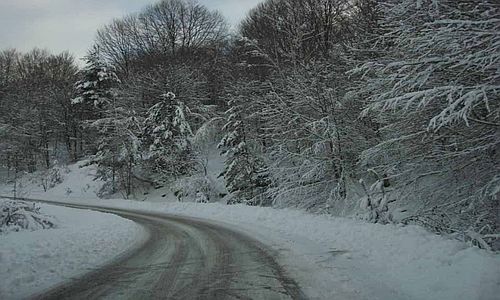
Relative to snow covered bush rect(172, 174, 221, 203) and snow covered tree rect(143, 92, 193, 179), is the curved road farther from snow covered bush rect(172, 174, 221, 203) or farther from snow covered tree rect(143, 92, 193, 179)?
snow covered tree rect(143, 92, 193, 179)

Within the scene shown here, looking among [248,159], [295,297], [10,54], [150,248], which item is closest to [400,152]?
[150,248]

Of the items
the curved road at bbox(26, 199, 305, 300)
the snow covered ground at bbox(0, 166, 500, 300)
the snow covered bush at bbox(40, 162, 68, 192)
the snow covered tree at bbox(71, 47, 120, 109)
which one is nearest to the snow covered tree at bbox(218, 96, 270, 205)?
the snow covered ground at bbox(0, 166, 500, 300)

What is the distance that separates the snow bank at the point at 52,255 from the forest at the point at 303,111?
281 inches

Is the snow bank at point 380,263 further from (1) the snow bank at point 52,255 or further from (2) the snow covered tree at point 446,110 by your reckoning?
(1) the snow bank at point 52,255

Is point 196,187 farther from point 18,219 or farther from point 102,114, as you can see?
point 102,114

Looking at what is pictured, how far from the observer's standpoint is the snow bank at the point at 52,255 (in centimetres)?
653

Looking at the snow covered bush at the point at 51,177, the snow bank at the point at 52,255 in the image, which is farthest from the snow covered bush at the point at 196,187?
the snow covered bush at the point at 51,177

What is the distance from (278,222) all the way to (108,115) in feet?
83.1

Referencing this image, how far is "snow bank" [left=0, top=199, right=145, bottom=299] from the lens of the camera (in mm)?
6527

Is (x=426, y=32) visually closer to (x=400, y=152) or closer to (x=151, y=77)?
(x=400, y=152)

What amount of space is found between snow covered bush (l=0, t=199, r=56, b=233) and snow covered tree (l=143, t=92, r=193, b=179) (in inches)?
629

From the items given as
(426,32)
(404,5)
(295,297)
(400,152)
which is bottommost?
(295,297)

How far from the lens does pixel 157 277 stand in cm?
680

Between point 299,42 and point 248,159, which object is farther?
point 248,159
